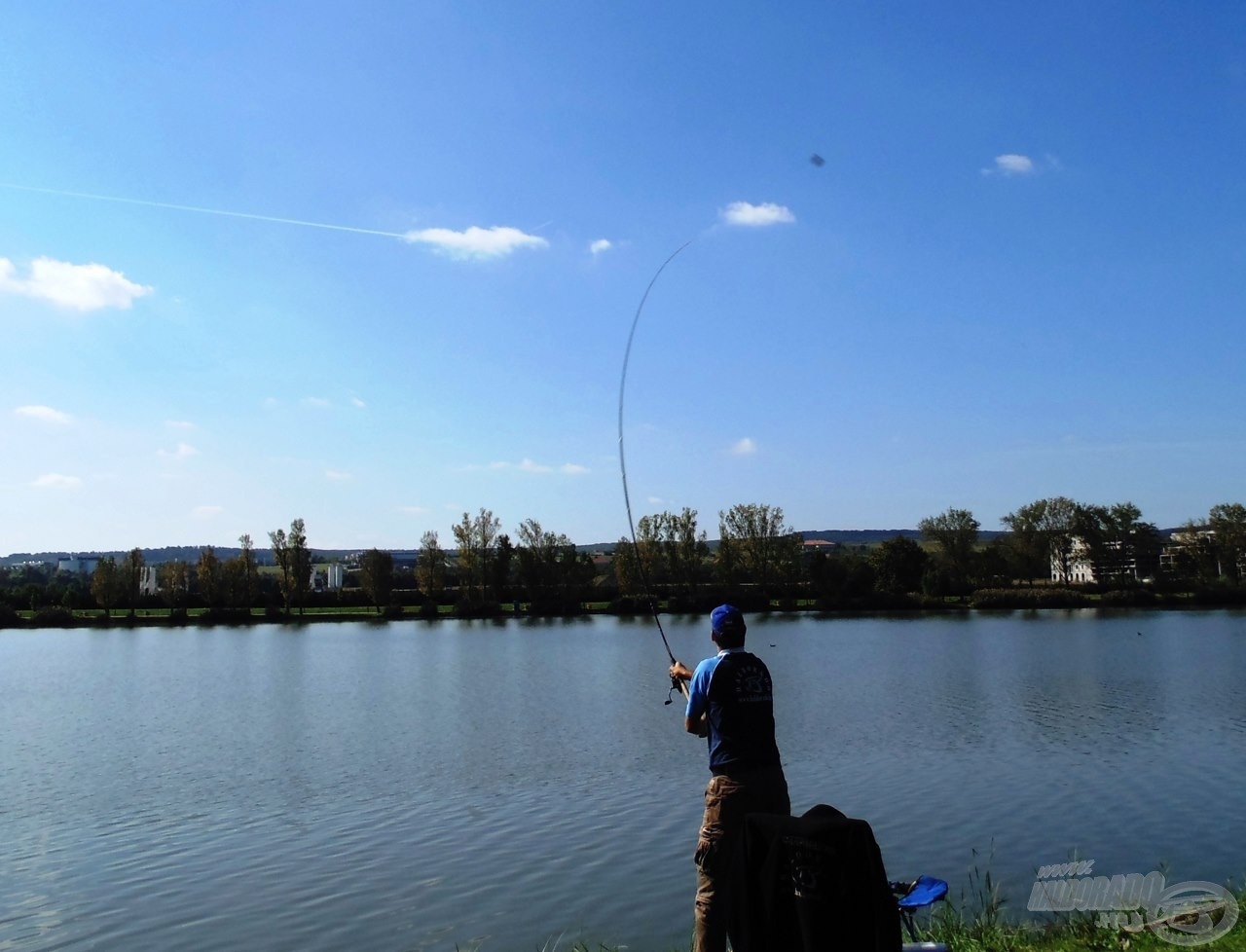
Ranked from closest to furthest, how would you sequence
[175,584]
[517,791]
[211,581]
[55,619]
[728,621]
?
[728,621], [517,791], [55,619], [211,581], [175,584]

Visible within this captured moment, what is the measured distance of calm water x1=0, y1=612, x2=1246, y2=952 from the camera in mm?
11281

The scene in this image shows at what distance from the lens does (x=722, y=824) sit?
589 centimetres

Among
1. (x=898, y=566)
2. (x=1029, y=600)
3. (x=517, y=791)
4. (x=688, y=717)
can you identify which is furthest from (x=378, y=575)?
(x=688, y=717)

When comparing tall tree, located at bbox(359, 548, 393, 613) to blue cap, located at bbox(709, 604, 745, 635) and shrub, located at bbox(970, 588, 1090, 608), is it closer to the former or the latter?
shrub, located at bbox(970, 588, 1090, 608)

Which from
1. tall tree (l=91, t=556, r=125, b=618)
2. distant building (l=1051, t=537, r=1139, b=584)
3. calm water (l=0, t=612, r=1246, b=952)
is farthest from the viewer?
distant building (l=1051, t=537, r=1139, b=584)

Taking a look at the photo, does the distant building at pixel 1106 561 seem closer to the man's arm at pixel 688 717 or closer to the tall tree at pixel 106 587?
the tall tree at pixel 106 587

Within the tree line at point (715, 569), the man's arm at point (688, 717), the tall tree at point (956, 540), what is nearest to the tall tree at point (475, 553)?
the tree line at point (715, 569)

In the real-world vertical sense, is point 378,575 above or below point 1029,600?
above

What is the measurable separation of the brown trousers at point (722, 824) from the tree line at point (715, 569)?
8587cm

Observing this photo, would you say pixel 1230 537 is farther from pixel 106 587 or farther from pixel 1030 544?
pixel 106 587

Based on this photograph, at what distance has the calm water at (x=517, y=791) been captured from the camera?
11.3m

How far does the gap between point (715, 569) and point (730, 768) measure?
100980 millimetres

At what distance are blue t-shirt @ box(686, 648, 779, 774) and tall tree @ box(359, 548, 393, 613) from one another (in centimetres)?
9644

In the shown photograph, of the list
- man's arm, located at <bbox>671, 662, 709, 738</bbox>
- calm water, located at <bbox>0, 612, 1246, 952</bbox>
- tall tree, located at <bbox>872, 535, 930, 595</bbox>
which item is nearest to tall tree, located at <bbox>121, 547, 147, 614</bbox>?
calm water, located at <bbox>0, 612, 1246, 952</bbox>
